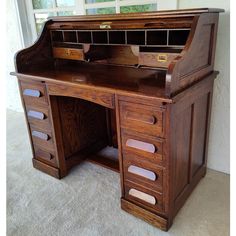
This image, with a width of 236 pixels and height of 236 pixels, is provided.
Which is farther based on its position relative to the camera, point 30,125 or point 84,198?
point 30,125

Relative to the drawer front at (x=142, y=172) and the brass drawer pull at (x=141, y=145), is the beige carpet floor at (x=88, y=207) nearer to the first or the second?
the drawer front at (x=142, y=172)

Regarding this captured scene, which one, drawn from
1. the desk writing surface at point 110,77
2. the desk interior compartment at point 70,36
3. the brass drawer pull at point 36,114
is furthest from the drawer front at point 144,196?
the desk interior compartment at point 70,36

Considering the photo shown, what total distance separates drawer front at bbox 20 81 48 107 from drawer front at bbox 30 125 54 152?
22 centimetres

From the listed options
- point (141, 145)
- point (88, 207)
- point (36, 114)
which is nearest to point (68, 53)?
point (36, 114)

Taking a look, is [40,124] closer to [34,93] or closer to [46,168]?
[34,93]

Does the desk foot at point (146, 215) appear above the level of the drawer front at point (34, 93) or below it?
below

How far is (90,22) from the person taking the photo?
5.36ft

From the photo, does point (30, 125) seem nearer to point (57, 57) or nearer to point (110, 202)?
point (57, 57)

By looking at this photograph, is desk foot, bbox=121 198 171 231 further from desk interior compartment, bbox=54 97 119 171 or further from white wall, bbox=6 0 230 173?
white wall, bbox=6 0 230 173

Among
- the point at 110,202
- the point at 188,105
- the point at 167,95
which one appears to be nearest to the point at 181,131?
the point at 188,105

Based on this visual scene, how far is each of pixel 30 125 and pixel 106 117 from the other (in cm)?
69

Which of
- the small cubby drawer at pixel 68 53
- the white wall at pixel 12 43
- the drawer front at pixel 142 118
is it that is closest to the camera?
the drawer front at pixel 142 118

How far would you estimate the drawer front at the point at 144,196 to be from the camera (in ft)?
4.75

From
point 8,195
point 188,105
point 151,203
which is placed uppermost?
point 188,105
